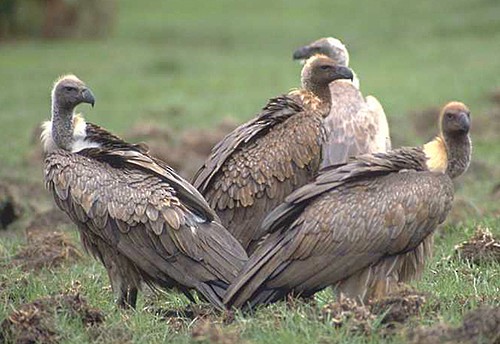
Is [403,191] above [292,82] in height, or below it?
above

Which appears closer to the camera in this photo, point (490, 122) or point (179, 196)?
point (179, 196)

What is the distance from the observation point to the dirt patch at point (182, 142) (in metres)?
13.0

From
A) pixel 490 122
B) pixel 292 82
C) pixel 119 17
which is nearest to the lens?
pixel 490 122

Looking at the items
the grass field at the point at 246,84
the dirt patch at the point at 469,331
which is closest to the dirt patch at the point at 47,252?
the grass field at the point at 246,84

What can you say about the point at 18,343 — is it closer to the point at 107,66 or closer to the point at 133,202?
the point at 133,202

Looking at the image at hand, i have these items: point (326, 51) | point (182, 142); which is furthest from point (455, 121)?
point (182, 142)

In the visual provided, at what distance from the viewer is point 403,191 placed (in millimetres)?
6625

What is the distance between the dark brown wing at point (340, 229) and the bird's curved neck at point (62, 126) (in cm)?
163

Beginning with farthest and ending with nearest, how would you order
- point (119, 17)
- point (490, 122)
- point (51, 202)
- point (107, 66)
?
point (119, 17)
point (107, 66)
point (490, 122)
point (51, 202)

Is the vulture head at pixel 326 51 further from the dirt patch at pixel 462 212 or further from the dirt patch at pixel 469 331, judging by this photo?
the dirt patch at pixel 469 331

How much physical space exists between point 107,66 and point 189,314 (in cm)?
1677

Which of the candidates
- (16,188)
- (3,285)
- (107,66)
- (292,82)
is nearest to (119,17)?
(107,66)

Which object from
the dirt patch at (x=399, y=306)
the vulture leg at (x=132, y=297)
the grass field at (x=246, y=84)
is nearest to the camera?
the dirt patch at (x=399, y=306)

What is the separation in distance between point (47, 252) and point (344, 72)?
96.6 inches
